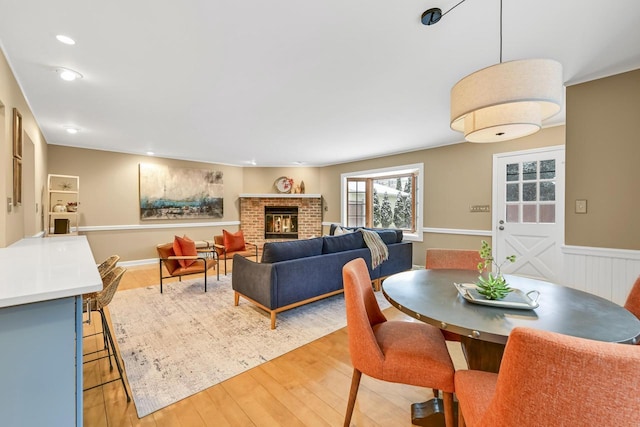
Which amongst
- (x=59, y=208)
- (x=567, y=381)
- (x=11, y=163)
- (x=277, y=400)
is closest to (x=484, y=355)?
(x=567, y=381)

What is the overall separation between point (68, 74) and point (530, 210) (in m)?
5.62

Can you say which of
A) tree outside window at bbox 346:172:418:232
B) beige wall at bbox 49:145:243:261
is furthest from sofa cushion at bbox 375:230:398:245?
beige wall at bbox 49:145:243:261

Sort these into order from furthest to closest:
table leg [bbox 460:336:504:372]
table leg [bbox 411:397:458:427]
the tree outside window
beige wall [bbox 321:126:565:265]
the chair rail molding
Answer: the tree outside window → the chair rail molding → beige wall [bbox 321:126:565:265] → table leg [bbox 411:397:458:427] → table leg [bbox 460:336:504:372]

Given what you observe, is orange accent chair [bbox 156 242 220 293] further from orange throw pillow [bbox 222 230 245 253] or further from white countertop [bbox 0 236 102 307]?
white countertop [bbox 0 236 102 307]

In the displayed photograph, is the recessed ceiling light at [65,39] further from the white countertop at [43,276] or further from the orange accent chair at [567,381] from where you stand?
the orange accent chair at [567,381]

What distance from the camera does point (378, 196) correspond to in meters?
6.25

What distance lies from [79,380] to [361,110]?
10.6 feet

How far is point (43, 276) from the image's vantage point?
4.07 ft

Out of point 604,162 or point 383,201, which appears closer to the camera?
point 604,162

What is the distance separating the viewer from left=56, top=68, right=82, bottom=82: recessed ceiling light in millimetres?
2282

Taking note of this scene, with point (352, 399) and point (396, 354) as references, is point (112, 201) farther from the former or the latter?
point (396, 354)

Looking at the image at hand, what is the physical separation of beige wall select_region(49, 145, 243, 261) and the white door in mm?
6257

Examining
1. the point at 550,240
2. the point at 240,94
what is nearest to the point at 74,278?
→ the point at 240,94

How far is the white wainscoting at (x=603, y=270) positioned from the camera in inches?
91.4
